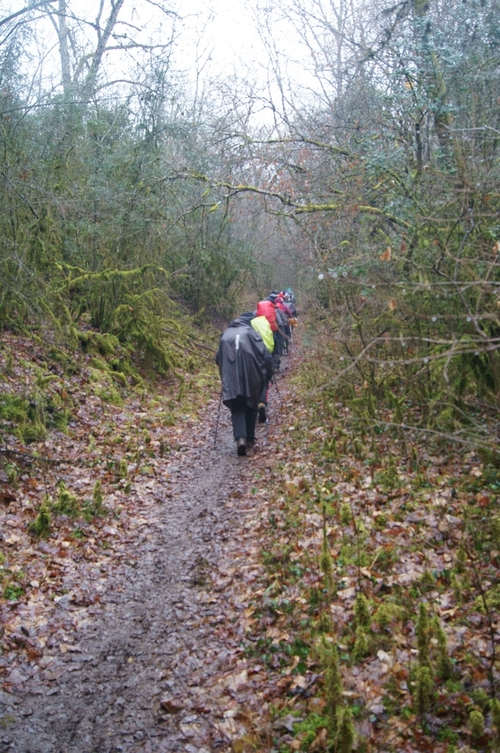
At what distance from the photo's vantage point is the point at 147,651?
5012 mm

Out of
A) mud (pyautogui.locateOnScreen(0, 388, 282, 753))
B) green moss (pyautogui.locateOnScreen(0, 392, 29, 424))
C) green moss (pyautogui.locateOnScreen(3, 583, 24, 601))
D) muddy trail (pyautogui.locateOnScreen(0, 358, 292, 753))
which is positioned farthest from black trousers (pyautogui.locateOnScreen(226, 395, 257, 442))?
green moss (pyautogui.locateOnScreen(3, 583, 24, 601))

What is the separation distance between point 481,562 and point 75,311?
35.4ft

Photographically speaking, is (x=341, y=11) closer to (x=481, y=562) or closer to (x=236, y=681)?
(x=481, y=562)

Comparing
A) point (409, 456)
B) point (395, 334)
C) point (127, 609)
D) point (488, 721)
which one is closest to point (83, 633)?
point (127, 609)

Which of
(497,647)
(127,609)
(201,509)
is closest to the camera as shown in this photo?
(497,647)

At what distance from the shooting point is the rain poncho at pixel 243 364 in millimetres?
9734

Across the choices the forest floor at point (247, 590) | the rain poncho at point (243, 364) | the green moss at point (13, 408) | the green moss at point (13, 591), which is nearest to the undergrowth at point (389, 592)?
the forest floor at point (247, 590)

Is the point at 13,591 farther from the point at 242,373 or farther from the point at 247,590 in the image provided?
the point at 242,373

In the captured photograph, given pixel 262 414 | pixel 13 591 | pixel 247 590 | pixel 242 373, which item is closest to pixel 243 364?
pixel 242 373

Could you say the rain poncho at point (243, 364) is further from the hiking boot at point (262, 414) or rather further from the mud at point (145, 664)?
the mud at point (145, 664)

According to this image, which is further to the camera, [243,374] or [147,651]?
[243,374]

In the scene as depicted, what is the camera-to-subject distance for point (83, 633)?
529 centimetres

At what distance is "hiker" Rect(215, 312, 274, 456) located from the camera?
974cm

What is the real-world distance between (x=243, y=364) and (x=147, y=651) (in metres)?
5.38
